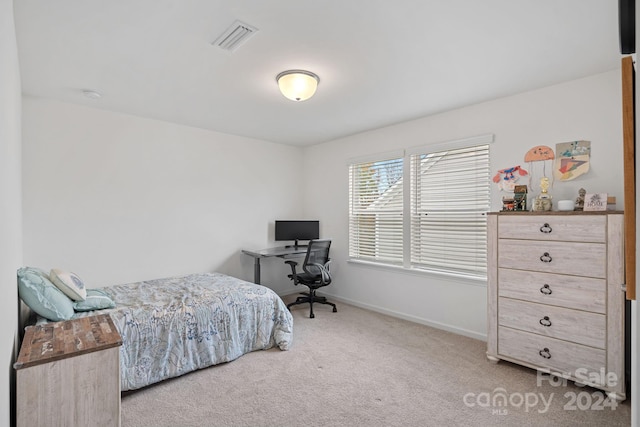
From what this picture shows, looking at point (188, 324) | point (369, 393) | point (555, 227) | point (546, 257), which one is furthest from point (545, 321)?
point (188, 324)

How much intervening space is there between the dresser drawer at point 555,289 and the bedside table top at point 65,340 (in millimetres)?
2858

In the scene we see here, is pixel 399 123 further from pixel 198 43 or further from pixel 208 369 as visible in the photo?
pixel 208 369

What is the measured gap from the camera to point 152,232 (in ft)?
12.4

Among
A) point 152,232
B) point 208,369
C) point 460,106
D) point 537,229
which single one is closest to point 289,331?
point 208,369

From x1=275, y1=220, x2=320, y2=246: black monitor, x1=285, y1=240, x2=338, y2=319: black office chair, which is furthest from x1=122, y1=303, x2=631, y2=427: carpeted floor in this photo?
x1=275, y1=220, x2=320, y2=246: black monitor

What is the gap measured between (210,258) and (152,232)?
32.3 inches

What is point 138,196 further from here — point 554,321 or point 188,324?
point 554,321

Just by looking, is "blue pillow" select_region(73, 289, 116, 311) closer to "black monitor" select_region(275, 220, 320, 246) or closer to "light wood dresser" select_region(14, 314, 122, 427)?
"light wood dresser" select_region(14, 314, 122, 427)

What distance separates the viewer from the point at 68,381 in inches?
60.6

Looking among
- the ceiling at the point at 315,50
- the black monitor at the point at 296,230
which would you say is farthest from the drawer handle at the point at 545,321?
the black monitor at the point at 296,230

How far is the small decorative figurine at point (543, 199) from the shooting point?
2623mm

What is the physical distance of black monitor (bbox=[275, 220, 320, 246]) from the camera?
4.86 m

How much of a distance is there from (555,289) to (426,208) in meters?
1.59

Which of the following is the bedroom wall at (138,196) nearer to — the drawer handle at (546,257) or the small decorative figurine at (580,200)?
the drawer handle at (546,257)
